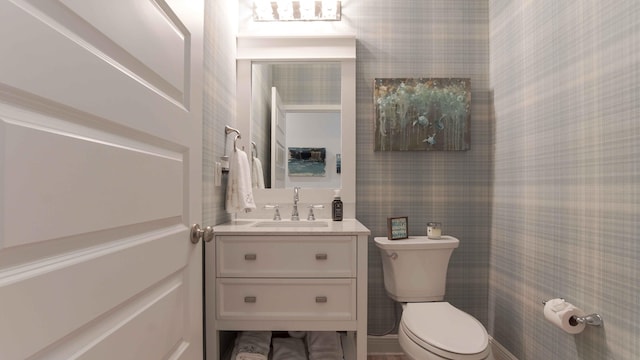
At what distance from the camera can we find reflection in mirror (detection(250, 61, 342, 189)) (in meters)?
2.18

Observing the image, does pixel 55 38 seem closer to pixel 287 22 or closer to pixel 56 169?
pixel 56 169

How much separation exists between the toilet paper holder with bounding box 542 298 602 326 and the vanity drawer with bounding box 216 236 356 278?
853mm

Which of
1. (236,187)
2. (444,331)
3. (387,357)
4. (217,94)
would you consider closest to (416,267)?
(444,331)

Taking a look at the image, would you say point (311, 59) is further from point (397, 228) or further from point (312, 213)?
point (397, 228)

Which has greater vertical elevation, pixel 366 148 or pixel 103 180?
pixel 366 148

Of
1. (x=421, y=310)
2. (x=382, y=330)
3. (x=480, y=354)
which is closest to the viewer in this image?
(x=480, y=354)

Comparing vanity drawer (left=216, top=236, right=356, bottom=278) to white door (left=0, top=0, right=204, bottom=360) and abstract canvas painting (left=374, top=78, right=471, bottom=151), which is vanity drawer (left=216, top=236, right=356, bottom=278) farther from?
abstract canvas painting (left=374, top=78, right=471, bottom=151)

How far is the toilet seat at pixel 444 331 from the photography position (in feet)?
4.49

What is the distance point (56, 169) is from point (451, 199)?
80.7 inches

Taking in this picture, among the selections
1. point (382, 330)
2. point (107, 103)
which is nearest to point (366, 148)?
point (382, 330)

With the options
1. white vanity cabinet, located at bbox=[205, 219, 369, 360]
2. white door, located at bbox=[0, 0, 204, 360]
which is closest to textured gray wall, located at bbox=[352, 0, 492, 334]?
white vanity cabinet, located at bbox=[205, 219, 369, 360]

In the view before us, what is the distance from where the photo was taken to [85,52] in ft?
1.79

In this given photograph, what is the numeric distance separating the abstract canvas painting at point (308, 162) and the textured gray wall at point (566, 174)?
105 centimetres

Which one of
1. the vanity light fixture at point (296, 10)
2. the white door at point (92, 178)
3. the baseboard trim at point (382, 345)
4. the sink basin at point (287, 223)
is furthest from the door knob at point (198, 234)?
the vanity light fixture at point (296, 10)
